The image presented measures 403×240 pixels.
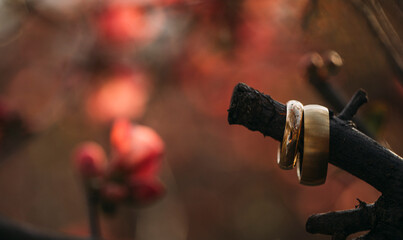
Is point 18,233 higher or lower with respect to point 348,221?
lower

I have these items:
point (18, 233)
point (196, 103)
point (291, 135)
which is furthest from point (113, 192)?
point (196, 103)

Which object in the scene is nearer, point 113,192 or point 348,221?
point 348,221

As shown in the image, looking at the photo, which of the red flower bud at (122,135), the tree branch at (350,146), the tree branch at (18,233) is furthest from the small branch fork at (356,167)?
the red flower bud at (122,135)

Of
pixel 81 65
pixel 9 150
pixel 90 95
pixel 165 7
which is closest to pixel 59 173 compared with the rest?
pixel 90 95

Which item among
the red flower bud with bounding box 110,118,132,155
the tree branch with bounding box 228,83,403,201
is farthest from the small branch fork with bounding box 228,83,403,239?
the red flower bud with bounding box 110,118,132,155

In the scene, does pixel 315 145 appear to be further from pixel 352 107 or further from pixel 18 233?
pixel 18 233

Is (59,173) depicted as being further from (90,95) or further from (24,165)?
(90,95)

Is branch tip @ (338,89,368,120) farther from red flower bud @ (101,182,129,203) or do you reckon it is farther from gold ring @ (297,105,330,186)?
red flower bud @ (101,182,129,203)
